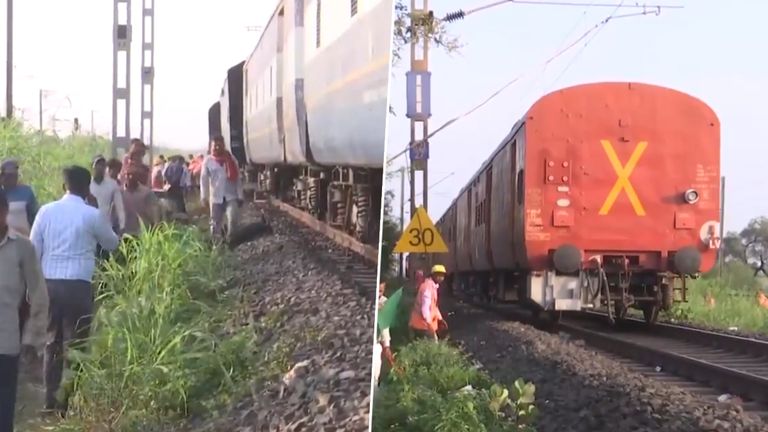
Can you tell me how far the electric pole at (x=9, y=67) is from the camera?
5.00 feet

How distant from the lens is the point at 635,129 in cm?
169

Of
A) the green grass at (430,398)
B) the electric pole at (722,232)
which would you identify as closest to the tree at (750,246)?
the electric pole at (722,232)

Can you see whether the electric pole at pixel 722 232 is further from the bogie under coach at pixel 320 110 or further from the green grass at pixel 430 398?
the bogie under coach at pixel 320 110

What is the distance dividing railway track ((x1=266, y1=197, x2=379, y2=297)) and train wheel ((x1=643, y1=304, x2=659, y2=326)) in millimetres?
636

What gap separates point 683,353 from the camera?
6.99 ft

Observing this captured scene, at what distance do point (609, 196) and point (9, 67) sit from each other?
3.68 ft

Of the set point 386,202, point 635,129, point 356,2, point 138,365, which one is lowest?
point 138,365

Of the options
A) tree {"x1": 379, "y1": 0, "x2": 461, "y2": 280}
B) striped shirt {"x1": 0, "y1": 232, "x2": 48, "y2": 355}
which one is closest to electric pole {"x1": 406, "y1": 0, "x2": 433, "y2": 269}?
tree {"x1": 379, "y1": 0, "x2": 461, "y2": 280}

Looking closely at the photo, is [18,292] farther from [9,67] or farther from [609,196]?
[609,196]

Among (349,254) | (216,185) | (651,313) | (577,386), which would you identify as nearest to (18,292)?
(216,185)

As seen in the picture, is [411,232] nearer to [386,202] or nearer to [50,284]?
[386,202]

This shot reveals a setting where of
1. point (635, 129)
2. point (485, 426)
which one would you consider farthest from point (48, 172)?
point (635, 129)

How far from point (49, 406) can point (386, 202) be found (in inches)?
26.3

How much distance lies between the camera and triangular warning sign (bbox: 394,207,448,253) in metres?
1.50
